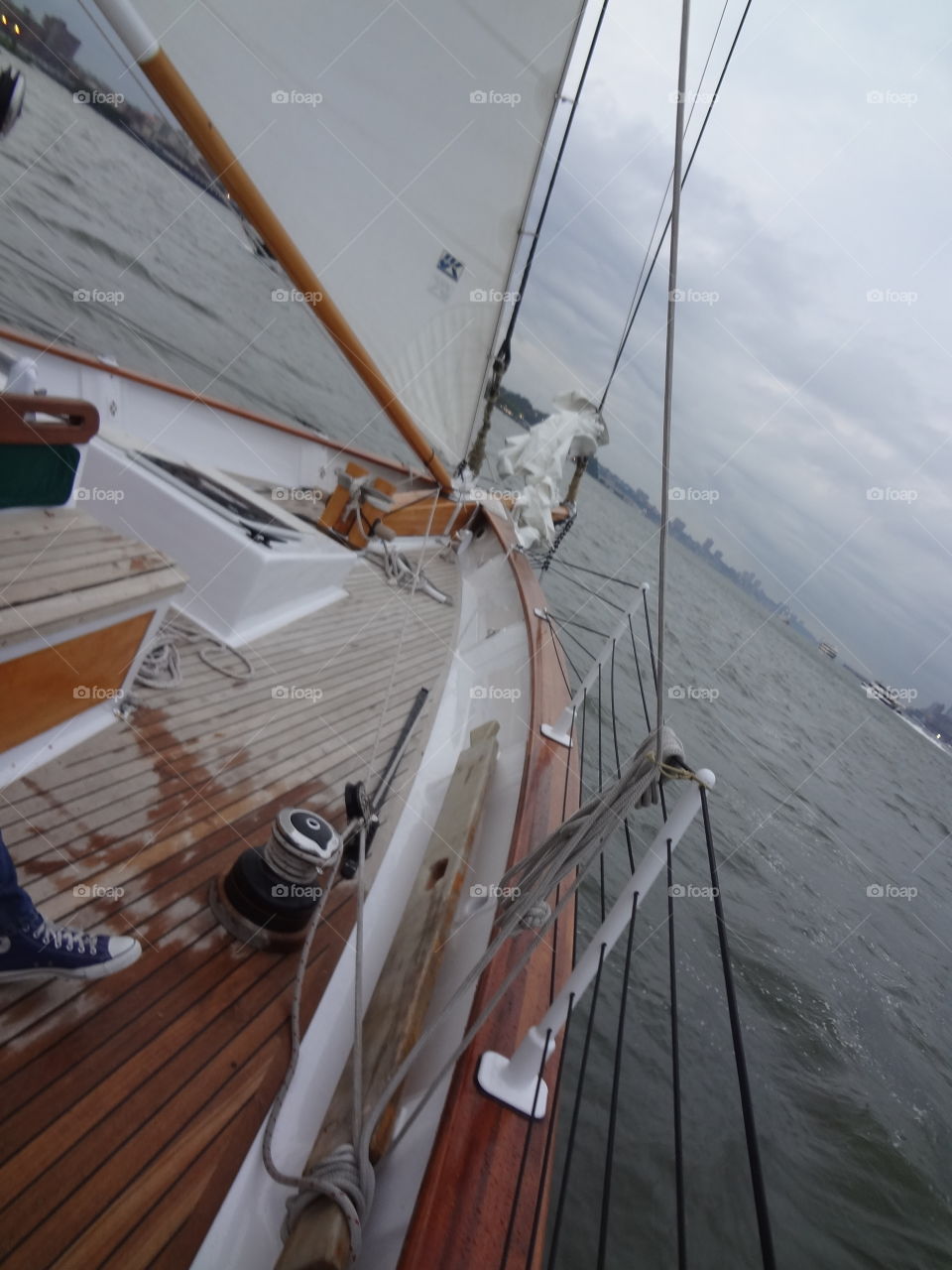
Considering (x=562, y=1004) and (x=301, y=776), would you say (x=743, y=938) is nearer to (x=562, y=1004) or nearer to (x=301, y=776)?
(x=301, y=776)

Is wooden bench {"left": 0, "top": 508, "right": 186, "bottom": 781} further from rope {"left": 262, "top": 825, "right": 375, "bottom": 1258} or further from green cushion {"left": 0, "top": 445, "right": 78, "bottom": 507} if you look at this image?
rope {"left": 262, "top": 825, "right": 375, "bottom": 1258}

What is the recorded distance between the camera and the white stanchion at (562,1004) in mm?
1383

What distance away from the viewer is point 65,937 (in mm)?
1655

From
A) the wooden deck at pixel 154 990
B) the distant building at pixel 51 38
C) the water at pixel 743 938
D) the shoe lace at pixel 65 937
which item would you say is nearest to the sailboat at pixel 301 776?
the wooden deck at pixel 154 990

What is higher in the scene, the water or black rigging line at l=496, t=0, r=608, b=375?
black rigging line at l=496, t=0, r=608, b=375

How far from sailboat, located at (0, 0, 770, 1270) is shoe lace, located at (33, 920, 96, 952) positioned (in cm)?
13

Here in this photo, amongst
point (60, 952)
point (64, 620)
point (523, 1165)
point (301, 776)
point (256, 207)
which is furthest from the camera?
point (256, 207)

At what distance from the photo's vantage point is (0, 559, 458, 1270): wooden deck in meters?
1.41

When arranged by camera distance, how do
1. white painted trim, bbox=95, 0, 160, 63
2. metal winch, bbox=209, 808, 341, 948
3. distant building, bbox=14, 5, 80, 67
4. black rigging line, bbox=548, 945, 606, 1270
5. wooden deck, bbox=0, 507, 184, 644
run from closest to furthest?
1. black rigging line, bbox=548, 945, 606, 1270
2. wooden deck, bbox=0, 507, 184, 644
3. metal winch, bbox=209, 808, 341, 948
4. white painted trim, bbox=95, 0, 160, 63
5. distant building, bbox=14, 5, 80, 67

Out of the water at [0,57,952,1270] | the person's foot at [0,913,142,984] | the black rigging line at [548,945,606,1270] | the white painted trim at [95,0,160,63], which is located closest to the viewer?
the black rigging line at [548,945,606,1270]

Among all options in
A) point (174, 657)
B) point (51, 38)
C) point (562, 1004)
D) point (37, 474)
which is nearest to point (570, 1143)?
point (562, 1004)

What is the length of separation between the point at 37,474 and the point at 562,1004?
2.15 m

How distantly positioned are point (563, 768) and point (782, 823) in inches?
305

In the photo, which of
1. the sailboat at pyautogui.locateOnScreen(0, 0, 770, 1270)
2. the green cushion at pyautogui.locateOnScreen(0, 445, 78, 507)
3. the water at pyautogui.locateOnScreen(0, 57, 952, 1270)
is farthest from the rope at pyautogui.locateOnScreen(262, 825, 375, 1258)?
the water at pyautogui.locateOnScreen(0, 57, 952, 1270)
